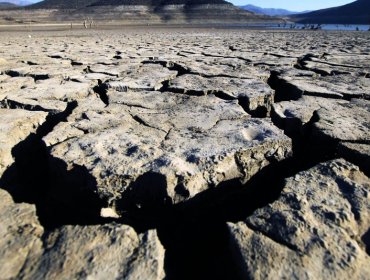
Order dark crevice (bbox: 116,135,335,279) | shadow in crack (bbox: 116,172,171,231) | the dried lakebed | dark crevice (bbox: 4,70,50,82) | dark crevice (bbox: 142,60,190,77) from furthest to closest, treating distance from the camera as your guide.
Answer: dark crevice (bbox: 142,60,190,77) → dark crevice (bbox: 4,70,50,82) → shadow in crack (bbox: 116,172,171,231) → dark crevice (bbox: 116,135,335,279) → the dried lakebed

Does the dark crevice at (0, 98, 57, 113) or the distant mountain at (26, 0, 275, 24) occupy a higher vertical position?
the dark crevice at (0, 98, 57, 113)

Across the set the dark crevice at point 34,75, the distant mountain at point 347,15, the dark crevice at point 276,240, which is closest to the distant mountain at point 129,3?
the distant mountain at point 347,15

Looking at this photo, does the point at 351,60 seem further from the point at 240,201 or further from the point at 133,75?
the point at 240,201

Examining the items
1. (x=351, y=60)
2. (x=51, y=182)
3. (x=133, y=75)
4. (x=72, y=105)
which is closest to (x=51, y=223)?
(x=51, y=182)

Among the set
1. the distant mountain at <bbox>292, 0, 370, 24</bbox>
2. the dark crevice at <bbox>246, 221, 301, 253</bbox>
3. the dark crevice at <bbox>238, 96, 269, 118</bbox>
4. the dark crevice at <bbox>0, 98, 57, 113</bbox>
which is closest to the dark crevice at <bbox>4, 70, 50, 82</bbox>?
the dark crevice at <bbox>0, 98, 57, 113</bbox>

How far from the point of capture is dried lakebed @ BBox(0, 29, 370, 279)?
2.40 feet

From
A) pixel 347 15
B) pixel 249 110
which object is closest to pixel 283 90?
pixel 249 110

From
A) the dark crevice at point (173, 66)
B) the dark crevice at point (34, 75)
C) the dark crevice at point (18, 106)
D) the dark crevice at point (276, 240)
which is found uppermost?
the dark crevice at point (276, 240)

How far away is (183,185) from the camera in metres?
1.00

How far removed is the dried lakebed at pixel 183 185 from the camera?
73cm

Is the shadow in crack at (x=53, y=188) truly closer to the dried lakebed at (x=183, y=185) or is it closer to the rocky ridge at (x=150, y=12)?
the dried lakebed at (x=183, y=185)

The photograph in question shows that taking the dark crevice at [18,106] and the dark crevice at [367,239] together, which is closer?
the dark crevice at [367,239]

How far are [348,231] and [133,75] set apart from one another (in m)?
2.17

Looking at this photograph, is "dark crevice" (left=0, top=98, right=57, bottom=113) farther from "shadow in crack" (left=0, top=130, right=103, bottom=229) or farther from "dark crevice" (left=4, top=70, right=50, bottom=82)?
"dark crevice" (left=4, top=70, right=50, bottom=82)
